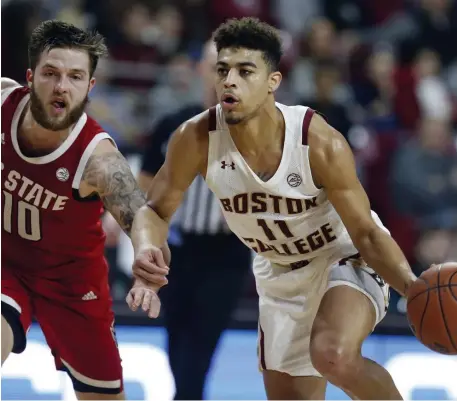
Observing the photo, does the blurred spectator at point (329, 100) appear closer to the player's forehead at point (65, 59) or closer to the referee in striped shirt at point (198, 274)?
the referee in striped shirt at point (198, 274)

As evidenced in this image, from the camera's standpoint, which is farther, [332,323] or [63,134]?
[63,134]

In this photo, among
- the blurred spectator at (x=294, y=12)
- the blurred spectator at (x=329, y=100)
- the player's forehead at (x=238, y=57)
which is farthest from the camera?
the blurred spectator at (x=294, y=12)

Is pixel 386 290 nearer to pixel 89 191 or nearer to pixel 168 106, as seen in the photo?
pixel 89 191

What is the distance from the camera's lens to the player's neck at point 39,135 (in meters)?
4.87

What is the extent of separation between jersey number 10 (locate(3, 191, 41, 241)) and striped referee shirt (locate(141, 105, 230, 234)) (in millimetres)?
1569

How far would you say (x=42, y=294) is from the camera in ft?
16.4

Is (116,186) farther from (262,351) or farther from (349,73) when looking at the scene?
(349,73)

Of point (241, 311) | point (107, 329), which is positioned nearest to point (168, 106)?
point (241, 311)

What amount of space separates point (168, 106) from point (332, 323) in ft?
18.4

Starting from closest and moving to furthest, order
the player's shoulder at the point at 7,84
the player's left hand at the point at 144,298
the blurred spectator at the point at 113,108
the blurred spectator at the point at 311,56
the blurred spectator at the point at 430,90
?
the player's left hand at the point at 144,298, the player's shoulder at the point at 7,84, the blurred spectator at the point at 113,108, the blurred spectator at the point at 311,56, the blurred spectator at the point at 430,90

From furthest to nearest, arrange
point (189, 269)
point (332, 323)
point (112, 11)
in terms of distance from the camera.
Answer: point (112, 11), point (189, 269), point (332, 323)

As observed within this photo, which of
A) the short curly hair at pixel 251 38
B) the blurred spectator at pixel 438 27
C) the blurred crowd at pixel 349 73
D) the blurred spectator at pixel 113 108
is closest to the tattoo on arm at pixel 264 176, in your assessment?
the short curly hair at pixel 251 38

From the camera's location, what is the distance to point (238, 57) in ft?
15.1

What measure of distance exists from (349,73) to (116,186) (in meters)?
6.83
